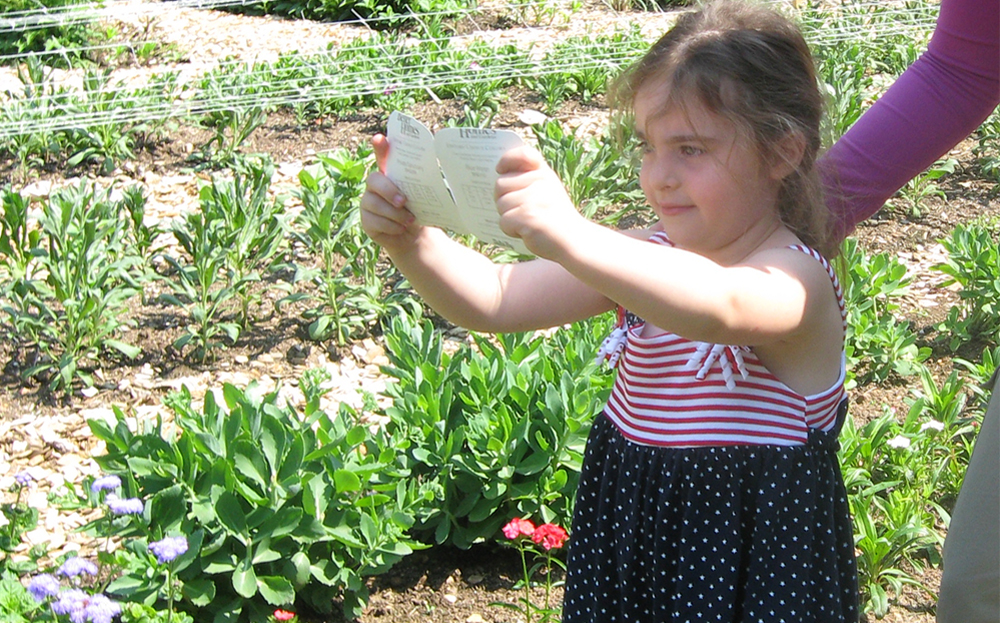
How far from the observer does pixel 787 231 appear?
5.59 ft

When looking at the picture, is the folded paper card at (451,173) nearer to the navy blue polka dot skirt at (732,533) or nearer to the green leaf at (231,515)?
the navy blue polka dot skirt at (732,533)

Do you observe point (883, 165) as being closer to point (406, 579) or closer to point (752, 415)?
point (752, 415)

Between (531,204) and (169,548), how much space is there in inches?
44.5

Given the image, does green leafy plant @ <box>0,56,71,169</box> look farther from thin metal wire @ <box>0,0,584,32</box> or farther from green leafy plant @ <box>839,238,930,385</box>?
green leafy plant @ <box>839,238,930,385</box>

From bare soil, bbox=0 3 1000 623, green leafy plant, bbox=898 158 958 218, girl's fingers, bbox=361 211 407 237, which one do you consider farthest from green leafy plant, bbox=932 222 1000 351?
girl's fingers, bbox=361 211 407 237

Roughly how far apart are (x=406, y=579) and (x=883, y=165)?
1.55 m

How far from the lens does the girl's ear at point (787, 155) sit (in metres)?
1.67

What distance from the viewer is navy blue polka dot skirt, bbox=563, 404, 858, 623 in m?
1.66

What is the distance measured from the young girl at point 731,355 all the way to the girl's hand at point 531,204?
53mm

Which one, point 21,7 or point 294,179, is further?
point 21,7

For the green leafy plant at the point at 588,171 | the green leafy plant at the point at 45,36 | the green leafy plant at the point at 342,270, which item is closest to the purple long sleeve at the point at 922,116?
the green leafy plant at the point at 342,270

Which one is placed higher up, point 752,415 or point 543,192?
point 543,192

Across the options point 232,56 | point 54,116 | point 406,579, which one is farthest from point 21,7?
point 406,579

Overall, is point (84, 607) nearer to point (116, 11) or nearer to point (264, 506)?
point (264, 506)
